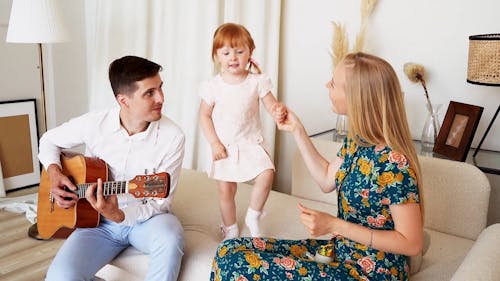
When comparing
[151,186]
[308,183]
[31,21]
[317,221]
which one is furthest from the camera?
[31,21]

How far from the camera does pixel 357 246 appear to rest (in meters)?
1.53

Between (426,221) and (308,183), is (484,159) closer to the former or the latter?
(426,221)

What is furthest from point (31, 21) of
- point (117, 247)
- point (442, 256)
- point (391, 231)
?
point (442, 256)

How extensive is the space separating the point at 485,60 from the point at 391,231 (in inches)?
38.1

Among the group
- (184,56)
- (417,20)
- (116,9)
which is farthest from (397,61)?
(116,9)

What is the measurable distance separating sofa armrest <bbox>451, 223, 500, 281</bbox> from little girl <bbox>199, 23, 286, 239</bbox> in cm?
83

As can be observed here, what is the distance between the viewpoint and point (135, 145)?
198cm

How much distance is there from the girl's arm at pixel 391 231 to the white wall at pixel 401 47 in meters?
1.18

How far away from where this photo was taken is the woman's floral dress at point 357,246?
1427 millimetres

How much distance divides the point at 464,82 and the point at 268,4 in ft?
3.65

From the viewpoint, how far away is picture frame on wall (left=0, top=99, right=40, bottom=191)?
3.22 m

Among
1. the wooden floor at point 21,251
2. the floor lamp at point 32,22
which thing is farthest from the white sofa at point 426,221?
the floor lamp at point 32,22

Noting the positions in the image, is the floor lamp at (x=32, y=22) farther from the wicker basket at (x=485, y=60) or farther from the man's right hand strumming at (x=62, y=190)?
the wicker basket at (x=485, y=60)

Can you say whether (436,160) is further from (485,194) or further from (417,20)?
(417,20)
